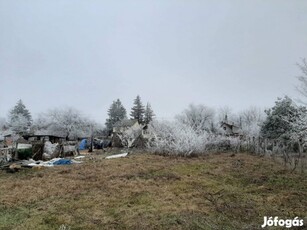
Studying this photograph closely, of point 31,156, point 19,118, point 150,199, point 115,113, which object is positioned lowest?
point 150,199

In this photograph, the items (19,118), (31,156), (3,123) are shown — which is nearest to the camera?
(31,156)

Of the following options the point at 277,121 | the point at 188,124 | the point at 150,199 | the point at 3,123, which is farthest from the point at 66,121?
the point at 150,199

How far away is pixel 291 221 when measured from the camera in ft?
17.6

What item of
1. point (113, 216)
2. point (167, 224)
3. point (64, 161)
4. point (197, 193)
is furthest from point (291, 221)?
point (64, 161)

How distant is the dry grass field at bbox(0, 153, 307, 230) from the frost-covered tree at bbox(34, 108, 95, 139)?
45547mm

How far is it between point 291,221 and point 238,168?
7.57m

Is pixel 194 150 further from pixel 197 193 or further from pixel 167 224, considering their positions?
pixel 167 224

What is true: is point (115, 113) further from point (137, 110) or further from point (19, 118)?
point (19, 118)

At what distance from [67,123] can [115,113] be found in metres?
15.5

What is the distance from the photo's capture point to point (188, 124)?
80.9 ft

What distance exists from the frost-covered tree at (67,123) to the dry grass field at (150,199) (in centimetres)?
4555

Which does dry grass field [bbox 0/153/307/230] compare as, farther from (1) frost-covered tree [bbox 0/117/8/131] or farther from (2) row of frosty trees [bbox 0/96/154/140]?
(1) frost-covered tree [bbox 0/117/8/131]

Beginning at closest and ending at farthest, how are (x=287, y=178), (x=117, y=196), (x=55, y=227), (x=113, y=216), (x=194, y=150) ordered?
(x=55, y=227) → (x=113, y=216) → (x=117, y=196) → (x=287, y=178) → (x=194, y=150)

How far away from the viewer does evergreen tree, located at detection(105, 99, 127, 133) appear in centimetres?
6894
